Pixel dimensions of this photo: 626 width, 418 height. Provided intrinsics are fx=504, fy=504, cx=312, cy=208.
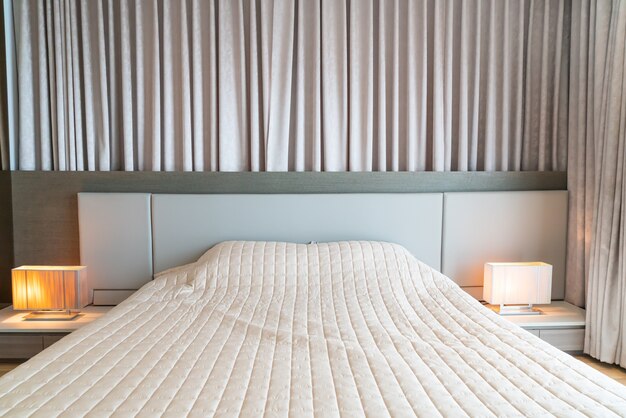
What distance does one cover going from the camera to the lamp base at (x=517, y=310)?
2631 mm

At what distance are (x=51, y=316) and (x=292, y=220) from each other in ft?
4.34

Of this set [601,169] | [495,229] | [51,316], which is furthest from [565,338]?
[51,316]

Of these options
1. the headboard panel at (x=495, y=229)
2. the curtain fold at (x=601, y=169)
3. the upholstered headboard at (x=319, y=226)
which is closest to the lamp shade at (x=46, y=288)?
the upholstered headboard at (x=319, y=226)

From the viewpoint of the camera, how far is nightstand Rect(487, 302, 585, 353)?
2512 millimetres

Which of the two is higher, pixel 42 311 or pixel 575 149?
pixel 575 149

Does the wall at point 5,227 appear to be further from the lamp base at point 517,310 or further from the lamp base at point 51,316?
the lamp base at point 517,310

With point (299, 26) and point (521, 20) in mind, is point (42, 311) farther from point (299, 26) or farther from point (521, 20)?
point (521, 20)

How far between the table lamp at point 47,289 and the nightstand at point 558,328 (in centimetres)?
219

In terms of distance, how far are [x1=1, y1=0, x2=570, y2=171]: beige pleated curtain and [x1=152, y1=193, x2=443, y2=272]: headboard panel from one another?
0.78ft

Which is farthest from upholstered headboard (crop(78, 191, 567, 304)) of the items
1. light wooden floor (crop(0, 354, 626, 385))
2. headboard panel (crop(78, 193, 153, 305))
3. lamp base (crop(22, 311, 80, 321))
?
light wooden floor (crop(0, 354, 626, 385))

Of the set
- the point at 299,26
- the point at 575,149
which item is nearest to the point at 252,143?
the point at 299,26

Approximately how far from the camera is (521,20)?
115 inches

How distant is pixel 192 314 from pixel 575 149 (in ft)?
7.40

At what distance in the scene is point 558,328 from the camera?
2545 mm
